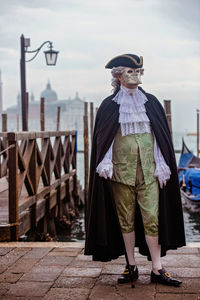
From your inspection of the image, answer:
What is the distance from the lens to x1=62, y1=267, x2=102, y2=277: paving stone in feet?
10.6

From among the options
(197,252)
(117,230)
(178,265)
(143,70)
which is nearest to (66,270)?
(117,230)

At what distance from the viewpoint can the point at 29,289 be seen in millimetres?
2955

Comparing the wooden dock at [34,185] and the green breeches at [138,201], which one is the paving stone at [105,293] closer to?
the green breeches at [138,201]

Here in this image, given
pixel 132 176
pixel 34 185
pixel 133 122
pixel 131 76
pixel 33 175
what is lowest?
pixel 34 185

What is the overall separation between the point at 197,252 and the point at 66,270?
1.02m

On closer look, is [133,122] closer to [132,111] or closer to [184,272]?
[132,111]

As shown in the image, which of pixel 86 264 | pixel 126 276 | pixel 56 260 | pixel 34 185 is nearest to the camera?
pixel 126 276

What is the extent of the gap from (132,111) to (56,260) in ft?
4.24

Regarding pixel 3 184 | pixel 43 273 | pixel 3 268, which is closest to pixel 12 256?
pixel 3 268

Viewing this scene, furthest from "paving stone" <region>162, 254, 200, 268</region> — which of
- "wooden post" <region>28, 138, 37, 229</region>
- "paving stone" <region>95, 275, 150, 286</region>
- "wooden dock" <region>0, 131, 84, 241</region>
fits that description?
"wooden post" <region>28, 138, 37, 229</region>

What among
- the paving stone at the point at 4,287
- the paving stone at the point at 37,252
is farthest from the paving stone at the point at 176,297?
the paving stone at the point at 37,252

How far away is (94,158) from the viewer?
3104mm

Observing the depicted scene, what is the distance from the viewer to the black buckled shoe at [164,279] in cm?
294

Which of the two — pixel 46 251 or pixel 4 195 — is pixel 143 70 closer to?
pixel 46 251
